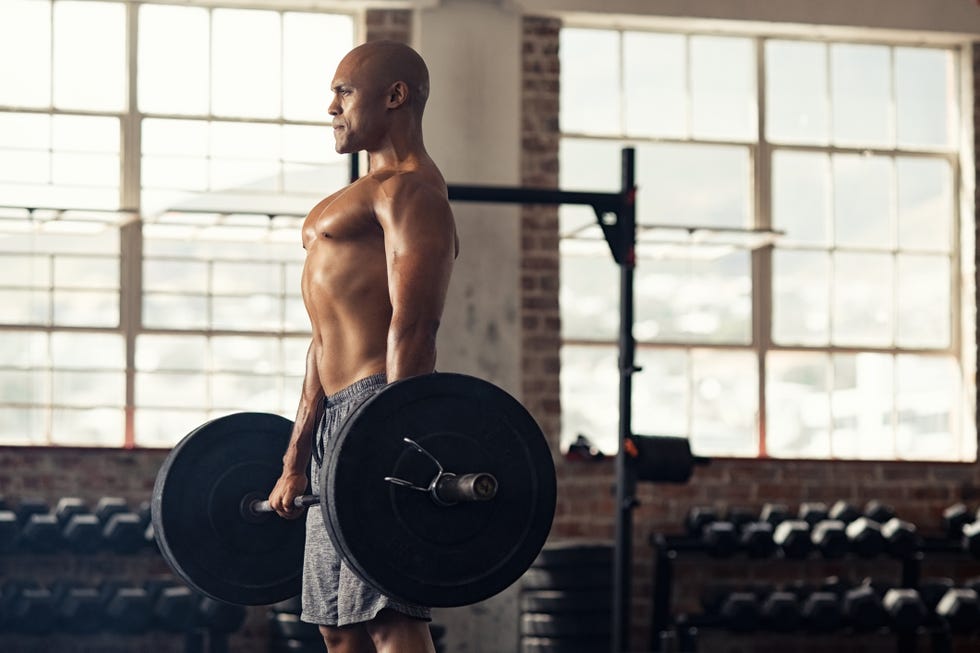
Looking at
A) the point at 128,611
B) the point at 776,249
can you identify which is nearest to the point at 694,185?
the point at 776,249

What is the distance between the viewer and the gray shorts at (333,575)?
229 centimetres

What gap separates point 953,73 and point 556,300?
2220mm

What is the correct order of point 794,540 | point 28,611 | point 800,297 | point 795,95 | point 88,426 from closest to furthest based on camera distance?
1. point 28,611
2. point 794,540
3. point 88,426
4. point 800,297
5. point 795,95

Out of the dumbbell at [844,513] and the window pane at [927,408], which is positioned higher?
the window pane at [927,408]

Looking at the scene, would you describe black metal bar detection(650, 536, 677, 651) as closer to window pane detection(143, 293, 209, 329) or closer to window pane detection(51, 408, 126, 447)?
window pane detection(143, 293, 209, 329)

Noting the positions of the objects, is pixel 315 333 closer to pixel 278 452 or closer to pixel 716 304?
pixel 278 452

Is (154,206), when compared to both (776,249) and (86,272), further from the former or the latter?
(776,249)

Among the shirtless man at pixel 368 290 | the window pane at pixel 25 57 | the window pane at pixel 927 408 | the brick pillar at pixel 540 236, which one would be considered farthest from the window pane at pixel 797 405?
the shirtless man at pixel 368 290

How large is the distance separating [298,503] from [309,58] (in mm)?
4048

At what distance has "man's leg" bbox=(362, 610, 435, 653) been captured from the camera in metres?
2.27

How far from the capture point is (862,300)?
21.4 feet

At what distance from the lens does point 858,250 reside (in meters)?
6.53

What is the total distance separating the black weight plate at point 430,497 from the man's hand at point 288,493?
31 cm

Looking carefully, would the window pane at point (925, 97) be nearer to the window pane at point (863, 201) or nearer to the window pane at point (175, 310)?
the window pane at point (863, 201)
